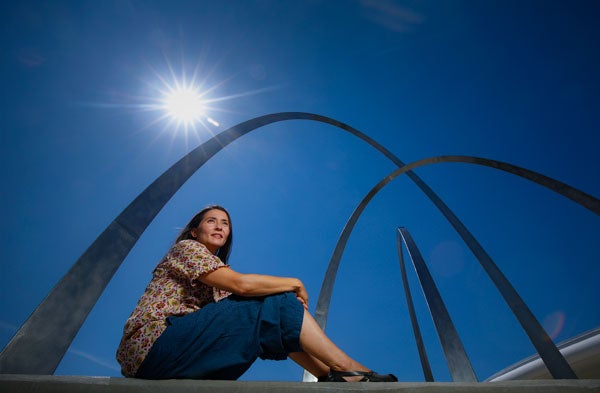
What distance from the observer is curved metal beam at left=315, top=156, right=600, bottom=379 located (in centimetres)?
1280

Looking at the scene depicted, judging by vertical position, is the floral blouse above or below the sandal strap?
above

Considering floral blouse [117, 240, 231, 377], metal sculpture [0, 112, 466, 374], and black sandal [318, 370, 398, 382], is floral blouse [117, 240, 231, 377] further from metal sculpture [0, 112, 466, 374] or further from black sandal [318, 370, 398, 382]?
metal sculpture [0, 112, 466, 374]

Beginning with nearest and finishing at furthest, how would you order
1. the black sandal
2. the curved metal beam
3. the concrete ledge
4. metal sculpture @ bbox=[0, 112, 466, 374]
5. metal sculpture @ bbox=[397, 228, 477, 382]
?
the concrete ledge → the black sandal → metal sculpture @ bbox=[0, 112, 466, 374] → the curved metal beam → metal sculpture @ bbox=[397, 228, 477, 382]

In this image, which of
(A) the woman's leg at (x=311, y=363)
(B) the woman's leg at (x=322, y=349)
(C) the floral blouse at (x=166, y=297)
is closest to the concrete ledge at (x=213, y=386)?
(C) the floral blouse at (x=166, y=297)

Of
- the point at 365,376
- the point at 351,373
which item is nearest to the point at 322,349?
the point at 351,373

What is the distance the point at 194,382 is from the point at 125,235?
5801mm

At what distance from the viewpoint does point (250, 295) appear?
9.48 feet

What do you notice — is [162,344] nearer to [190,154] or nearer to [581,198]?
[190,154]

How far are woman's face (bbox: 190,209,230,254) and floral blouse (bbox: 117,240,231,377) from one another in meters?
0.60

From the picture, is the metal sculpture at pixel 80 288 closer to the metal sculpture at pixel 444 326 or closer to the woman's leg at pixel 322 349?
the woman's leg at pixel 322 349

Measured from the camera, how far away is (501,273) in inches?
593

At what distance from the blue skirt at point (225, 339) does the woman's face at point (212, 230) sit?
1.08 m

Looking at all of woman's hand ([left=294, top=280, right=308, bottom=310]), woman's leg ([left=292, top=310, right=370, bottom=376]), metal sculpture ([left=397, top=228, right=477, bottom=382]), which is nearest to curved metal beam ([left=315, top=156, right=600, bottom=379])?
metal sculpture ([left=397, top=228, right=477, bottom=382])

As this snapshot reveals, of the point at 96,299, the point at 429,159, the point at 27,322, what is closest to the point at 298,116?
the point at 429,159
